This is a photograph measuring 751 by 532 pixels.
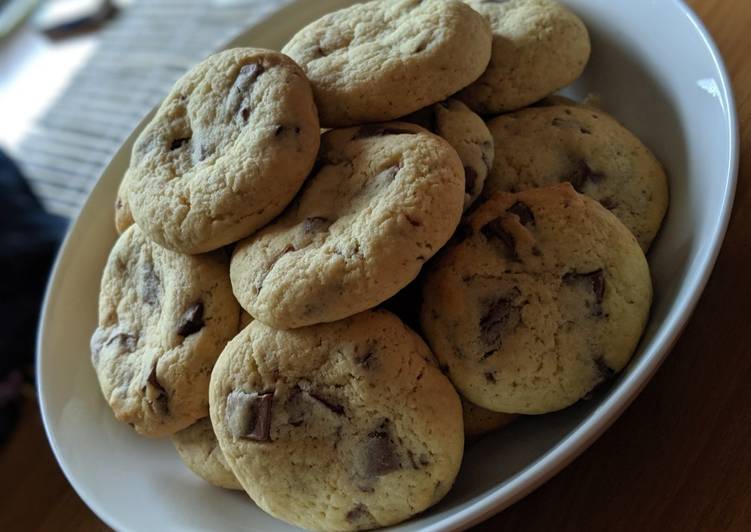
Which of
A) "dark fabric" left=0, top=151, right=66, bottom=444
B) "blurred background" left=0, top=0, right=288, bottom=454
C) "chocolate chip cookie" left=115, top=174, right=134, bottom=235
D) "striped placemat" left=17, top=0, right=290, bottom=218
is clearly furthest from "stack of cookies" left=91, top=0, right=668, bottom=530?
"striped placemat" left=17, top=0, right=290, bottom=218

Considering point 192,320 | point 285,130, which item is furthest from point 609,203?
point 192,320

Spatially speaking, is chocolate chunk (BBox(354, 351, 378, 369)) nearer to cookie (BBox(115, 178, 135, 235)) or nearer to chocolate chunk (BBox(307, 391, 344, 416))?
chocolate chunk (BBox(307, 391, 344, 416))

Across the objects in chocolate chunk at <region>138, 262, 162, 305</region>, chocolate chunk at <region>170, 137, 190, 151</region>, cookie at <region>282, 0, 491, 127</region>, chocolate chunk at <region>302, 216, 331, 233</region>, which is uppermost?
cookie at <region>282, 0, 491, 127</region>

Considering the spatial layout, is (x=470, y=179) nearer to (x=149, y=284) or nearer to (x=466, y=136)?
(x=466, y=136)

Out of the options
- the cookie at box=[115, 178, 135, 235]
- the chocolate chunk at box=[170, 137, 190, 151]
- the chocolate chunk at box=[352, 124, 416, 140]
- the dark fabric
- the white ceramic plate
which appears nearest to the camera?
the white ceramic plate

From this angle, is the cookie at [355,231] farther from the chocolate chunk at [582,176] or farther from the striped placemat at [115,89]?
the striped placemat at [115,89]

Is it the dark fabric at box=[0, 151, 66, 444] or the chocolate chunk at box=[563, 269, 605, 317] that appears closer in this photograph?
the chocolate chunk at box=[563, 269, 605, 317]

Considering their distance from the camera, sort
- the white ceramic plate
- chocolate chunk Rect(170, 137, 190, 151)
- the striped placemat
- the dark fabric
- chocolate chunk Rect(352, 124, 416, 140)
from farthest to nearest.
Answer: the striped placemat
the dark fabric
chocolate chunk Rect(170, 137, 190, 151)
chocolate chunk Rect(352, 124, 416, 140)
the white ceramic plate
